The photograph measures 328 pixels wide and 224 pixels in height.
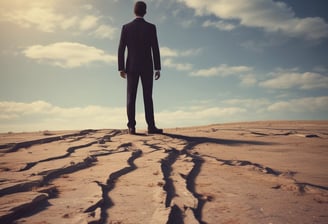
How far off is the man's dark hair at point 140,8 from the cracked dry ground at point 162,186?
2.73m

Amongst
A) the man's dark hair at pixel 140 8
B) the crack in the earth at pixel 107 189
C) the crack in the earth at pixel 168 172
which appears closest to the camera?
the crack in the earth at pixel 107 189

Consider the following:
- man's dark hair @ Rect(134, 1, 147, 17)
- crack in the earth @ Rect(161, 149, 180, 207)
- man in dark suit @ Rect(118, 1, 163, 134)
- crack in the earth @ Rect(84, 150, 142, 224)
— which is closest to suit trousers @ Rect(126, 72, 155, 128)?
man in dark suit @ Rect(118, 1, 163, 134)

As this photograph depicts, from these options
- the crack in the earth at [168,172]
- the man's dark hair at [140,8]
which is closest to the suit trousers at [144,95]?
the man's dark hair at [140,8]

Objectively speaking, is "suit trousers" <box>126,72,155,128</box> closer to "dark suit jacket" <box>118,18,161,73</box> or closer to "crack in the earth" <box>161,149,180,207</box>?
"dark suit jacket" <box>118,18,161,73</box>

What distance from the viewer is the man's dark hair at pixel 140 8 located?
19.5 ft

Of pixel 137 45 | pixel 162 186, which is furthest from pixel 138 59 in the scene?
pixel 162 186

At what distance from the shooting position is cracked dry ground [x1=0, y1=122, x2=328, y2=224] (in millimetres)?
1780

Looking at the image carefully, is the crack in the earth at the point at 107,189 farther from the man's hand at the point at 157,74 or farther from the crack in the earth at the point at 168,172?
the man's hand at the point at 157,74

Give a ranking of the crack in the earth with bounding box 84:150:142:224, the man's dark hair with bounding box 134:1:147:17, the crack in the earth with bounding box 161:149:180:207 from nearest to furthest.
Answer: the crack in the earth with bounding box 84:150:142:224, the crack in the earth with bounding box 161:149:180:207, the man's dark hair with bounding box 134:1:147:17

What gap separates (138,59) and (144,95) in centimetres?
65

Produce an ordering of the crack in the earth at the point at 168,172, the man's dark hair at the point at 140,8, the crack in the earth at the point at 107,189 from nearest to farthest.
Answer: the crack in the earth at the point at 107,189
the crack in the earth at the point at 168,172
the man's dark hair at the point at 140,8

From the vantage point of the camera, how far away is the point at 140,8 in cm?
598

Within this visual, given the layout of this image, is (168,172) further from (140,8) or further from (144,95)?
(140,8)

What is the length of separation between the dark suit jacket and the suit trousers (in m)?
0.11
